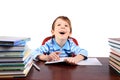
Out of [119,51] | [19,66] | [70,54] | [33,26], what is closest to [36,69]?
[19,66]

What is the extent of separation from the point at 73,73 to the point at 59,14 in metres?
1.60

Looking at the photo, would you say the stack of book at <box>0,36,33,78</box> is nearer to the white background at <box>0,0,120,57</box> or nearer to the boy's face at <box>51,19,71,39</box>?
the boy's face at <box>51,19,71,39</box>

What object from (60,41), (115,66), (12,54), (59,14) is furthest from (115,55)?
(59,14)

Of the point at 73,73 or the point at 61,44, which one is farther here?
the point at 61,44

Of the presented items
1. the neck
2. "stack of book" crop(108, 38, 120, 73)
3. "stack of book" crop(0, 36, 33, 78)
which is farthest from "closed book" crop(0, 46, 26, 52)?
the neck

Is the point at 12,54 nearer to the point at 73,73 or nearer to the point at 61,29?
the point at 73,73

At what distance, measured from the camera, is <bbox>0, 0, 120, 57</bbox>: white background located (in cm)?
252

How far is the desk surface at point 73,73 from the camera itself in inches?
37.0

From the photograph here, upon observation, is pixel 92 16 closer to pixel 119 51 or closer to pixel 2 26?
pixel 2 26

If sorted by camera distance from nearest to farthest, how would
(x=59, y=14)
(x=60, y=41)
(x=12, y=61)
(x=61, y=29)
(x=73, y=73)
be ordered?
(x=12, y=61) → (x=73, y=73) → (x=61, y=29) → (x=60, y=41) → (x=59, y=14)

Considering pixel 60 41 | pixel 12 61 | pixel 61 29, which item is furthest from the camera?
pixel 60 41

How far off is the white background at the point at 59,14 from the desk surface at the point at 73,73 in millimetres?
1425

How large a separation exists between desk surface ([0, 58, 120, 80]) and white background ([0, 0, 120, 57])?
1.42 meters

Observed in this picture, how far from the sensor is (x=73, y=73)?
3.34 feet
